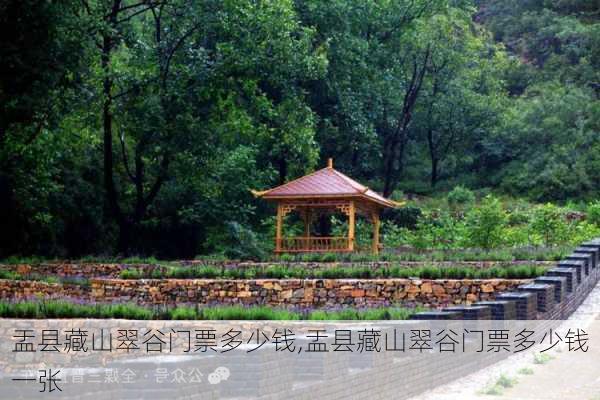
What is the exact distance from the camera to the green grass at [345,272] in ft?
61.7

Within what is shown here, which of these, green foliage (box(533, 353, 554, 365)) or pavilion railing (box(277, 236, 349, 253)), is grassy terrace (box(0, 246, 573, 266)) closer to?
pavilion railing (box(277, 236, 349, 253))

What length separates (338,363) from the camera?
898 cm

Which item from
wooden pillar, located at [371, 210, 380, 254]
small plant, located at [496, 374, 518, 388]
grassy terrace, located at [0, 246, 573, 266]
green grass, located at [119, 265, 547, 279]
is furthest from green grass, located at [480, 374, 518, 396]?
wooden pillar, located at [371, 210, 380, 254]

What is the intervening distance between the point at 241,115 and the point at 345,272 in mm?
10502

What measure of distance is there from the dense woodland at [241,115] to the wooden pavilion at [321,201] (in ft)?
5.42

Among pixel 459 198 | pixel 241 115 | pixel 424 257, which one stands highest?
pixel 241 115

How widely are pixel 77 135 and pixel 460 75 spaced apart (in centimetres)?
2050

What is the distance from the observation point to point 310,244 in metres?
28.8

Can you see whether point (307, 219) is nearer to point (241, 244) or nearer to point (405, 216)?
point (241, 244)

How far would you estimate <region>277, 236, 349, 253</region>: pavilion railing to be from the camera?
28375mm

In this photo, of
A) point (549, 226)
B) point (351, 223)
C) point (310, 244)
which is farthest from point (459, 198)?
point (351, 223)

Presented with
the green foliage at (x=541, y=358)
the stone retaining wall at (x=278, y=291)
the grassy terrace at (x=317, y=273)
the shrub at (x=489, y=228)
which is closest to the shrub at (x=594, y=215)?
the shrub at (x=489, y=228)

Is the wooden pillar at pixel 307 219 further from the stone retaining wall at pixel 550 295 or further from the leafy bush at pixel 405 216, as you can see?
the stone retaining wall at pixel 550 295

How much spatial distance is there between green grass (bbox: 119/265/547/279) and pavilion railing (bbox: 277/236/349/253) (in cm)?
705
